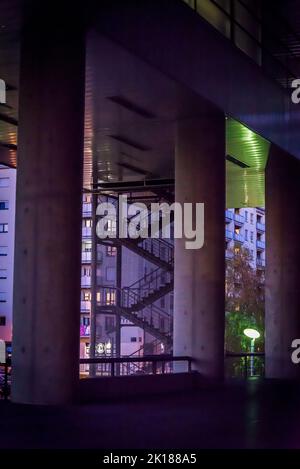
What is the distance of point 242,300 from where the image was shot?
224ft

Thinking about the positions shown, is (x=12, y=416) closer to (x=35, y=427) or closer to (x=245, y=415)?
(x=35, y=427)

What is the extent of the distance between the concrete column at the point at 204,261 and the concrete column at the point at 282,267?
5410mm

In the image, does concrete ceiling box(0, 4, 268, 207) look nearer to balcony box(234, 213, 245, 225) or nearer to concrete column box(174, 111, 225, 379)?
concrete column box(174, 111, 225, 379)

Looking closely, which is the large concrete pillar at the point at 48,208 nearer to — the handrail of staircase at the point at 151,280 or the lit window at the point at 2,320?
the handrail of staircase at the point at 151,280

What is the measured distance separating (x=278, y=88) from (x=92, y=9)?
36.5 feet

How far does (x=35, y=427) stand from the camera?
12.0m

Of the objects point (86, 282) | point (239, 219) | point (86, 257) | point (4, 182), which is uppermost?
point (4, 182)

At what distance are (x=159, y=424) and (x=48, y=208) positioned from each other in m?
4.64

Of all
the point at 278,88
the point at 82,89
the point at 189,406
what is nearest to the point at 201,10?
the point at 278,88

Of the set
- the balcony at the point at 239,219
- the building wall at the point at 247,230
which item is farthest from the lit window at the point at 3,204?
the balcony at the point at 239,219

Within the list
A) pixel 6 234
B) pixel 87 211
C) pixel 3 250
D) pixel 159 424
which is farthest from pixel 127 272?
pixel 159 424

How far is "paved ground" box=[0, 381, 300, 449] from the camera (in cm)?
1066

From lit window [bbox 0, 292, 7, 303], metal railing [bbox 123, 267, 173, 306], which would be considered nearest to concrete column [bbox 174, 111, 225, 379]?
metal railing [bbox 123, 267, 173, 306]

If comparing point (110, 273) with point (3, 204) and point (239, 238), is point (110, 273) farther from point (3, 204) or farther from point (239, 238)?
point (239, 238)
